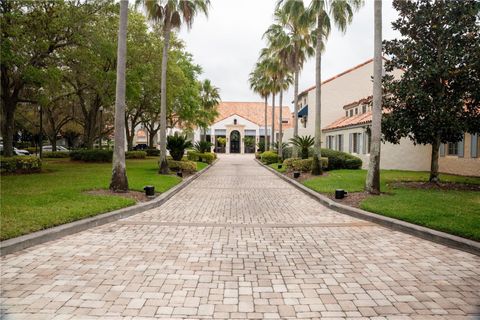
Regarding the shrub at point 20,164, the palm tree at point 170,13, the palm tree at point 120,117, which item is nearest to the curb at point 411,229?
the palm tree at point 120,117

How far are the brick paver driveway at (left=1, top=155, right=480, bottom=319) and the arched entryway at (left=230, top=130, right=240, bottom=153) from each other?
58.4m

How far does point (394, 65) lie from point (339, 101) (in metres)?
19.9

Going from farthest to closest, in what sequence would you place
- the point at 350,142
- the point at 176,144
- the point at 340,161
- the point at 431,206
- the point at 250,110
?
the point at 250,110 < the point at 350,142 < the point at 340,161 < the point at 176,144 < the point at 431,206

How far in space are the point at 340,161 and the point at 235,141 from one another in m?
44.6

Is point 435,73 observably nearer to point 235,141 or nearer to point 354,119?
point 354,119

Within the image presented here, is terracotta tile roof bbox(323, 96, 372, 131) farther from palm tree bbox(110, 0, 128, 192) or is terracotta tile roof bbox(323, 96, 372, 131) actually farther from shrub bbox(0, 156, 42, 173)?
shrub bbox(0, 156, 42, 173)

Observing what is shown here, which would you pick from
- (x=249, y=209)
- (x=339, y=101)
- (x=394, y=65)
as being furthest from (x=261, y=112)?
(x=249, y=209)

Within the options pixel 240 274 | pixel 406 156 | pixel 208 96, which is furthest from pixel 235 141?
pixel 240 274

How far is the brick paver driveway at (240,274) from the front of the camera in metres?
3.89

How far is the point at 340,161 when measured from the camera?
75.7 feet

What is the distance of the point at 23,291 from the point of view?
4270 mm

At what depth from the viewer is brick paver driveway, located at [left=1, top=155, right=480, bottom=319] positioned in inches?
153

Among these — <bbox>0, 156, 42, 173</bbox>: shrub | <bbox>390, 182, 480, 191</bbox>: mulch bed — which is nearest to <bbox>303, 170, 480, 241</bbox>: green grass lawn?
<bbox>390, 182, 480, 191</bbox>: mulch bed

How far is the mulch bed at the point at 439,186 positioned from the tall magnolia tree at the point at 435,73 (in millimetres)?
423
